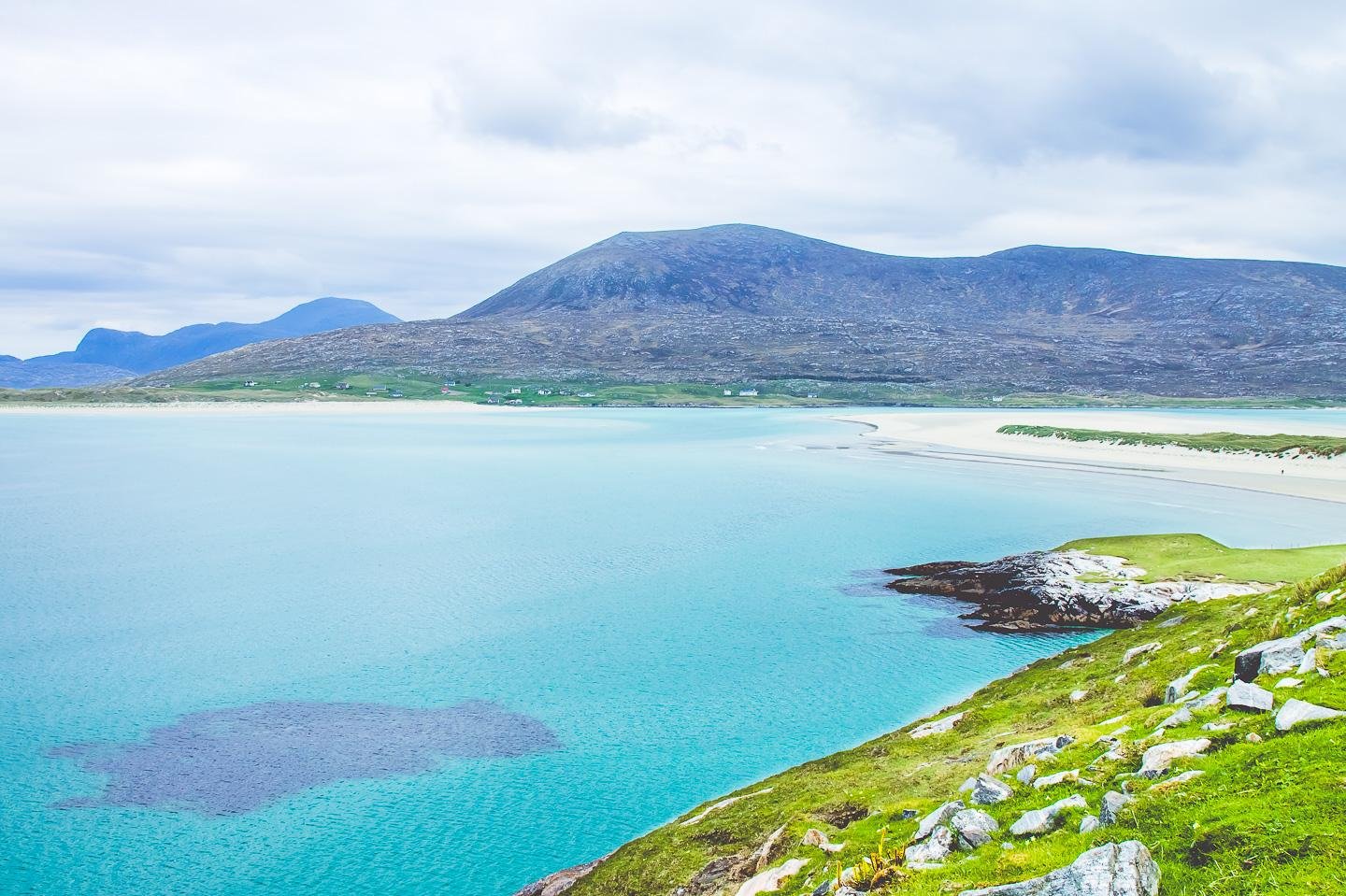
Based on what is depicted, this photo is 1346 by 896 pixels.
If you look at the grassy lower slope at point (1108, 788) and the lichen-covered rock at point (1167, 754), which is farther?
the lichen-covered rock at point (1167, 754)

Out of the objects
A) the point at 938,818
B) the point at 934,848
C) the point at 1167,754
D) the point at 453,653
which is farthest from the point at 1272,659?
the point at 453,653

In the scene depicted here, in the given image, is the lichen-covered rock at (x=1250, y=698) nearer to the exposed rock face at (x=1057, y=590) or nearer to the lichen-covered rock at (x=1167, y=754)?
the lichen-covered rock at (x=1167, y=754)

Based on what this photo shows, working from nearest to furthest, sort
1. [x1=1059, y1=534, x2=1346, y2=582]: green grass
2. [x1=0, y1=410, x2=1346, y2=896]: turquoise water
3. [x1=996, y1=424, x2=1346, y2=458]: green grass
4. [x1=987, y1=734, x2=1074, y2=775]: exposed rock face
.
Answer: [x1=987, y1=734, x2=1074, y2=775]: exposed rock face, [x1=0, y1=410, x2=1346, y2=896]: turquoise water, [x1=1059, y1=534, x2=1346, y2=582]: green grass, [x1=996, y1=424, x2=1346, y2=458]: green grass

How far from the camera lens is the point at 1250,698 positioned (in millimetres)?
11797

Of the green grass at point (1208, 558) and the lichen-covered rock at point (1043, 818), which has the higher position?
the lichen-covered rock at point (1043, 818)

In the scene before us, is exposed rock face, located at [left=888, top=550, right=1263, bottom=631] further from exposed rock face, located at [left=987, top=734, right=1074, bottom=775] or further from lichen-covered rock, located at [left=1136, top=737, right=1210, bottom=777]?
lichen-covered rock, located at [left=1136, top=737, right=1210, bottom=777]

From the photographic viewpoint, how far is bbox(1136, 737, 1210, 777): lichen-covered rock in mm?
11031

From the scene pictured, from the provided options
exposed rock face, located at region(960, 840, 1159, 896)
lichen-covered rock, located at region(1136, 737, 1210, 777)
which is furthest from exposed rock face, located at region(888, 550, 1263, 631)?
exposed rock face, located at region(960, 840, 1159, 896)

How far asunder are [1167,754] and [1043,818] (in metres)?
2.06

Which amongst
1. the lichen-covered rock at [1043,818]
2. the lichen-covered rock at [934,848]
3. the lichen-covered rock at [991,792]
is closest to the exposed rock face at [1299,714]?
the lichen-covered rock at [1043,818]

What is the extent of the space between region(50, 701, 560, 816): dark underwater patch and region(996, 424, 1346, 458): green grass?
291ft

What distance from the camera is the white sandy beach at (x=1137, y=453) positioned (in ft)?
257

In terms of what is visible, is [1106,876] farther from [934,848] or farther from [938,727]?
[938,727]

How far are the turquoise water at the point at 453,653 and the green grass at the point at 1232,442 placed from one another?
1866 centimetres
